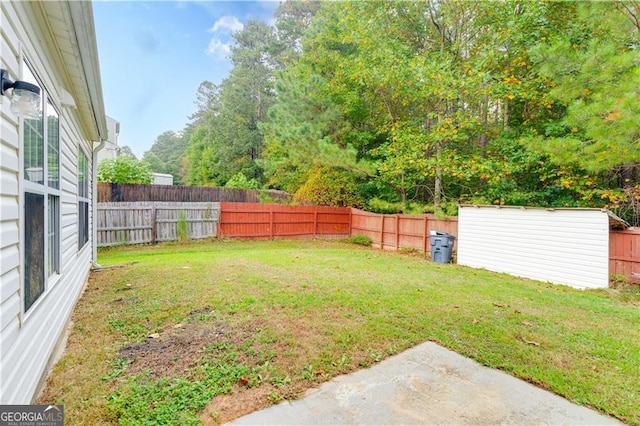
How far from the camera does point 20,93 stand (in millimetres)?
1602

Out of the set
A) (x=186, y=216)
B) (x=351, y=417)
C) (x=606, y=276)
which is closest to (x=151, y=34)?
(x=186, y=216)

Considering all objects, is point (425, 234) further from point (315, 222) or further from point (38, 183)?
point (38, 183)

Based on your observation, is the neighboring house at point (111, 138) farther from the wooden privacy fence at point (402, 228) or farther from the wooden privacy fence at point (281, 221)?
the wooden privacy fence at point (402, 228)

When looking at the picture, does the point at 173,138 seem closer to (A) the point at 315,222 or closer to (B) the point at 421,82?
(A) the point at 315,222

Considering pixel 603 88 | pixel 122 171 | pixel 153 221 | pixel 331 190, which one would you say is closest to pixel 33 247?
pixel 153 221

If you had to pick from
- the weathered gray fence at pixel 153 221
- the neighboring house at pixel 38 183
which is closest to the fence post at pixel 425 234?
the weathered gray fence at pixel 153 221

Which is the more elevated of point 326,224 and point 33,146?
point 33,146

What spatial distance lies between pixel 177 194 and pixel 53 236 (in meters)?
9.19

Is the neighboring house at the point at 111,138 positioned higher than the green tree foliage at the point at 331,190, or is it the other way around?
the neighboring house at the point at 111,138

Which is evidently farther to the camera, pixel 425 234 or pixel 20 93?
pixel 425 234

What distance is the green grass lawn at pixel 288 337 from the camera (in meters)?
2.14

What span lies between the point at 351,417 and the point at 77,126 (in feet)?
16.1

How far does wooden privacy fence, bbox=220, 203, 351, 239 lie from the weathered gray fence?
57cm

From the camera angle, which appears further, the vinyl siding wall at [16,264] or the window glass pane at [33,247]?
the window glass pane at [33,247]
